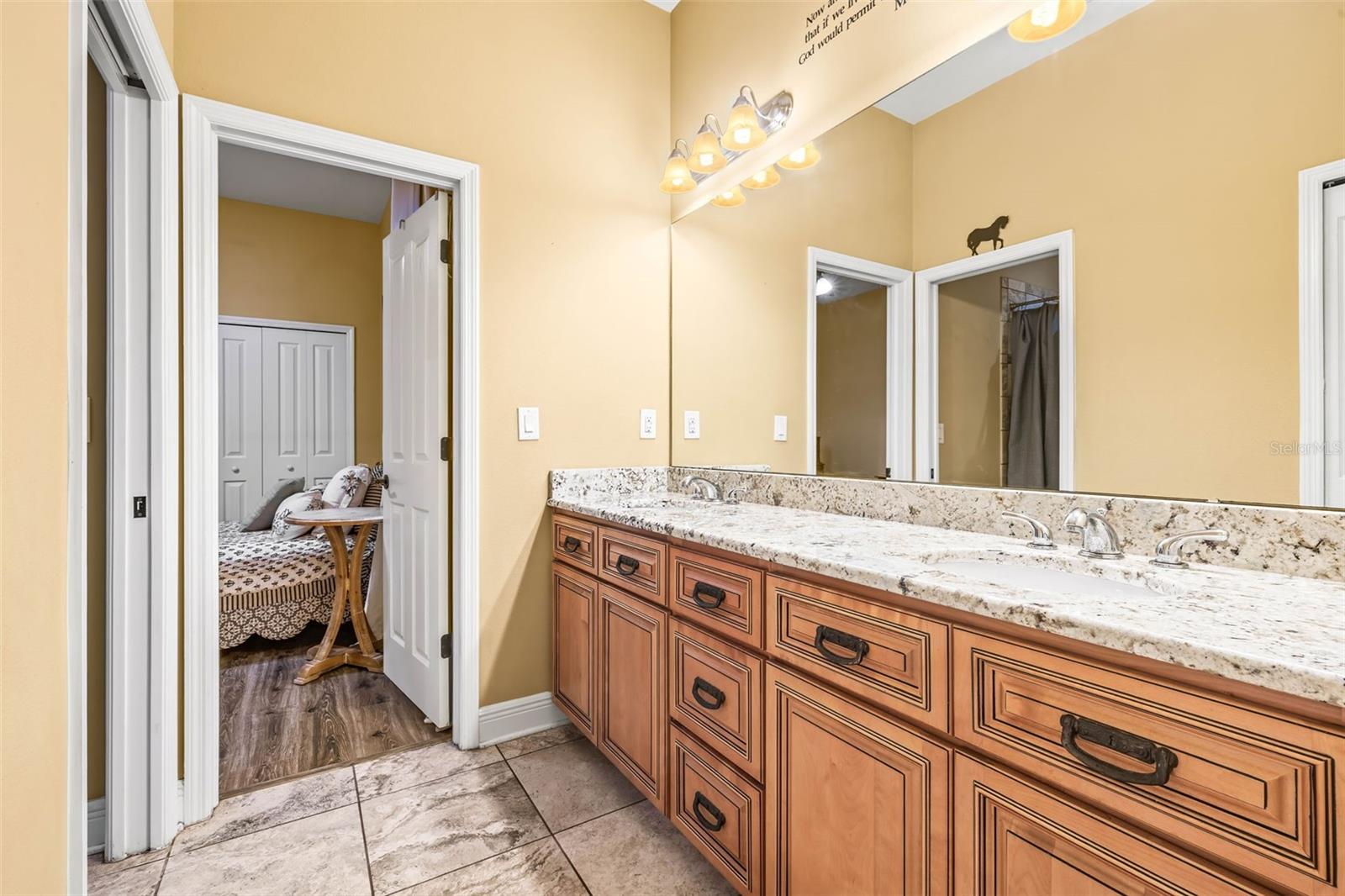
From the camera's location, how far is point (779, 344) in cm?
225

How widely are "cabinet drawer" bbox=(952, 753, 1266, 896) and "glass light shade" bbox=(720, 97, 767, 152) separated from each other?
1.94 metres

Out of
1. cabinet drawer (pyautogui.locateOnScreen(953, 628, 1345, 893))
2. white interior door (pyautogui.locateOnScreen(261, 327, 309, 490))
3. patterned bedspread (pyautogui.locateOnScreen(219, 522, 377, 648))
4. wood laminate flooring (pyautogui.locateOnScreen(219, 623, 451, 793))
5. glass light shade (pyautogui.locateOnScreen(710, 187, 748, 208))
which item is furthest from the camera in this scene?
white interior door (pyautogui.locateOnScreen(261, 327, 309, 490))

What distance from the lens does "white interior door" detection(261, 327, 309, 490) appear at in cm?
480

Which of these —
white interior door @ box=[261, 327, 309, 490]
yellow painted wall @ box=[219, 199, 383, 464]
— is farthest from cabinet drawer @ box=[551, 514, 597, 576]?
white interior door @ box=[261, 327, 309, 490]

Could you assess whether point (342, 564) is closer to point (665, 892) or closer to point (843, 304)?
point (665, 892)

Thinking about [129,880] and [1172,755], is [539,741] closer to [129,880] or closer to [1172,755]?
[129,880]

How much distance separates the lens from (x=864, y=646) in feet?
3.45

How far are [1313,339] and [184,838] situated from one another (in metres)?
2.75

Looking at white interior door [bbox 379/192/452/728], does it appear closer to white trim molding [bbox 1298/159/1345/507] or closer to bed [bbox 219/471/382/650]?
bed [bbox 219/471/382/650]

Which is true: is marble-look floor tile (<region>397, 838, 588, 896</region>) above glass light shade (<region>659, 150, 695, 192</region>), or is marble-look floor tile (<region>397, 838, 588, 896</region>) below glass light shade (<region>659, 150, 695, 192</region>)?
below

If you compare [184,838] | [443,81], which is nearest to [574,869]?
[184,838]

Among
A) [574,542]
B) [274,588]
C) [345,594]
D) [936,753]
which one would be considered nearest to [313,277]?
[274,588]

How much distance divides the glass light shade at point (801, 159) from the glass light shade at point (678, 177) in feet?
1.20

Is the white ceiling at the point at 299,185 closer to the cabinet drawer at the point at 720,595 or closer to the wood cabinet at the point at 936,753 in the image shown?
the cabinet drawer at the point at 720,595
